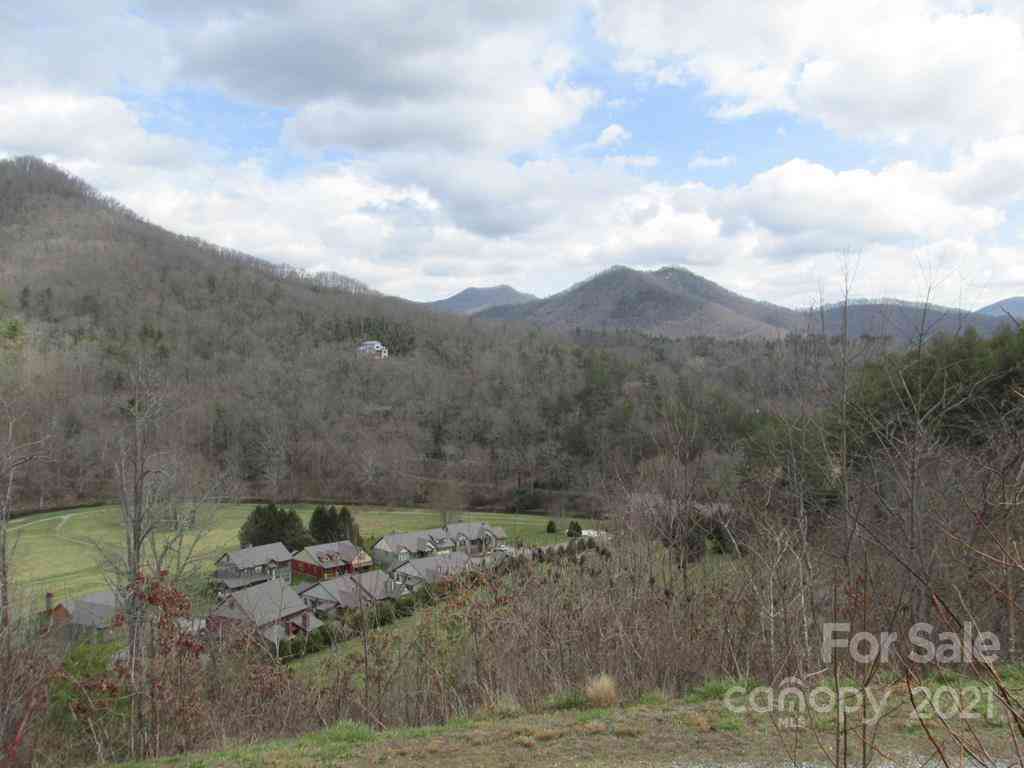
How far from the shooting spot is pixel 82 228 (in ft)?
291

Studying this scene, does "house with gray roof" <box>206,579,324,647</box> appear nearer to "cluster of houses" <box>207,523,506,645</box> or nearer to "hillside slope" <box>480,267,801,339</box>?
"cluster of houses" <box>207,523,506,645</box>

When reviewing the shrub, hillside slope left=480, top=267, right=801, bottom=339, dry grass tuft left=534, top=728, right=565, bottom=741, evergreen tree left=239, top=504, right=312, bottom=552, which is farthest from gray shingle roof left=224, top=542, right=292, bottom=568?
hillside slope left=480, top=267, right=801, bottom=339

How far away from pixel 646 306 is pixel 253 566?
119127 mm

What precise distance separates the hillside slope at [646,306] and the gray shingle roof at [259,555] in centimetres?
7653

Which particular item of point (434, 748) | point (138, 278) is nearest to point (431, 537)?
point (434, 748)

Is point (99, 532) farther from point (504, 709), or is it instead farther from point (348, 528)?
point (504, 709)

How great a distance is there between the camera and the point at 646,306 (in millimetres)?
132875

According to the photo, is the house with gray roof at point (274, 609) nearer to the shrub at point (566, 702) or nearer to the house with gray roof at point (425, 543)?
the house with gray roof at point (425, 543)

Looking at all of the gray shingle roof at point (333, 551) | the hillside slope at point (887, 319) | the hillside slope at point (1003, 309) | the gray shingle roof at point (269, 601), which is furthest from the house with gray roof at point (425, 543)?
the hillside slope at point (887, 319)

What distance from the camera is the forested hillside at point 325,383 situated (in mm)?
35656

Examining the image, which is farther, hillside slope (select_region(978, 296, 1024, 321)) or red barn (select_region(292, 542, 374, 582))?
red barn (select_region(292, 542, 374, 582))

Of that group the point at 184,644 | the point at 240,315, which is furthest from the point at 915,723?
the point at 240,315

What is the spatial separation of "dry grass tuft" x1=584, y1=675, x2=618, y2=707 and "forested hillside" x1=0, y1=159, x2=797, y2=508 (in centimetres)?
707

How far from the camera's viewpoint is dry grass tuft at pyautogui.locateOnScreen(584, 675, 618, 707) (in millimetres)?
5188
